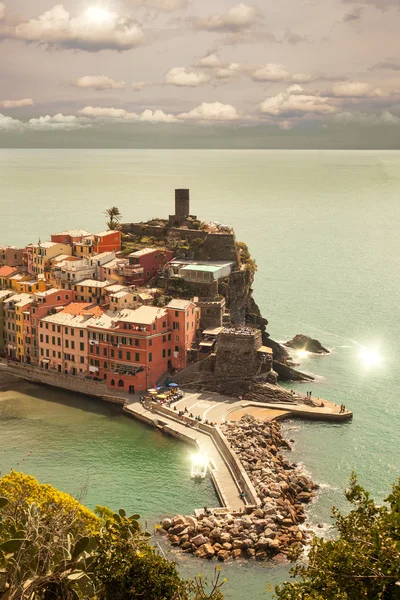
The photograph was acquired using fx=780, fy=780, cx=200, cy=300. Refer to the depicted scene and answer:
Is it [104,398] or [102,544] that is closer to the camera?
[102,544]

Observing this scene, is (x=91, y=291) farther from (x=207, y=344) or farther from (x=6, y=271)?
(x=207, y=344)

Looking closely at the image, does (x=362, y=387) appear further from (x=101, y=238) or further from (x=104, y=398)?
(x=101, y=238)

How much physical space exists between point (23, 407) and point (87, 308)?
13777 mm

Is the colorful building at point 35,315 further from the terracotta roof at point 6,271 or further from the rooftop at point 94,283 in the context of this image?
the terracotta roof at point 6,271

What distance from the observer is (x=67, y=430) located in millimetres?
62594

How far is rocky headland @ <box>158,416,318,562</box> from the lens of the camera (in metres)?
44.7

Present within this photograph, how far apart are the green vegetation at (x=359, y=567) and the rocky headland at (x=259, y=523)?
16440 millimetres

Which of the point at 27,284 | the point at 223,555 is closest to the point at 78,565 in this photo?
the point at 223,555

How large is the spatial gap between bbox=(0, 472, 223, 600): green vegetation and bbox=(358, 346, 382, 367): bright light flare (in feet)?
182

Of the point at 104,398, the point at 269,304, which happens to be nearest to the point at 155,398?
the point at 104,398

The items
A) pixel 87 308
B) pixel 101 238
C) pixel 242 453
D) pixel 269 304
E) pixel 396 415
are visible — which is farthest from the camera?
pixel 269 304

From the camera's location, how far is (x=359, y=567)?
78.8 ft

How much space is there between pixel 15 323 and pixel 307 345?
31.7 m

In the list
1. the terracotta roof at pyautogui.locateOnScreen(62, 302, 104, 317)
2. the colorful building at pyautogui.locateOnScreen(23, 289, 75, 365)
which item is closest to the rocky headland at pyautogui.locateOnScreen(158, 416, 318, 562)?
the terracotta roof at pyautogui.locateOnScreen(62, 302, 104, 317)
